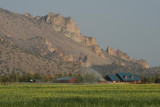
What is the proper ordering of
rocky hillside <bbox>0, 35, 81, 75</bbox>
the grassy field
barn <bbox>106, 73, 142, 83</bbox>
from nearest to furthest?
the grassy field → barn <bbox>106, 73, 142, 83</bbox> → rocky hillside <bbox>0, 35, 81, 75</bbox>

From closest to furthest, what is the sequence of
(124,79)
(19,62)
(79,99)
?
(79,99) → (124,79) → (19,62)

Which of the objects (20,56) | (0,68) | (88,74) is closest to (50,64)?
(20,56)

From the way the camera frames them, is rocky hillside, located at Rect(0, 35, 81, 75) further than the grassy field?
Yes

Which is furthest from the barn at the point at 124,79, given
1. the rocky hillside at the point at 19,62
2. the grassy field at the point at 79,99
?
the grassy field at the point at 79,99

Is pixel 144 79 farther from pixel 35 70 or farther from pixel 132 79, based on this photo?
pixel 35 70

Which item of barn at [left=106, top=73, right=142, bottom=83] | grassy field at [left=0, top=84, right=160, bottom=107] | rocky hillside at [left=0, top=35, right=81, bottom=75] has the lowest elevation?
grassy field at [left=0, top=84, right=160, bottom=107]

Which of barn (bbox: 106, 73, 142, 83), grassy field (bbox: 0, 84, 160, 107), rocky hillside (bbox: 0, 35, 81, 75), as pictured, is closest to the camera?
grassy field (bbox: 0, 84, 160, 107)

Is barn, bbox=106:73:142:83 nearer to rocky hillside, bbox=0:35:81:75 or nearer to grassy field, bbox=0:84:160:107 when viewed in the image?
rocky hillside, bbox=0:35:81:75

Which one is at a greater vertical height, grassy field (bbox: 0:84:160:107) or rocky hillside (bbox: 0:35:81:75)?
rocky hillside (bbox: 0:35:81:75)

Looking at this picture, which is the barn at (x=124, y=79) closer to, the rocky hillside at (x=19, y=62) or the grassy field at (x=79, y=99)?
the rocky hillside at (x=19, y=62)

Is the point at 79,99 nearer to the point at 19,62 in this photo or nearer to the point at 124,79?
the point at 124,79

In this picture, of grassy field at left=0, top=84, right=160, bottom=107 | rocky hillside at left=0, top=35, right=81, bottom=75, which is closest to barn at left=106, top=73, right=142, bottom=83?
rocky hillside at left=0, top=35, right=81, bottom=75

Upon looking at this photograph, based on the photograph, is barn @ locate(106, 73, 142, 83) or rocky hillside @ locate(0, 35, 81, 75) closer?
barn @ locate(106, 73, 142, 83)

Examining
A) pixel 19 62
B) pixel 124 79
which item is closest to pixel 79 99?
pixel 124 79
